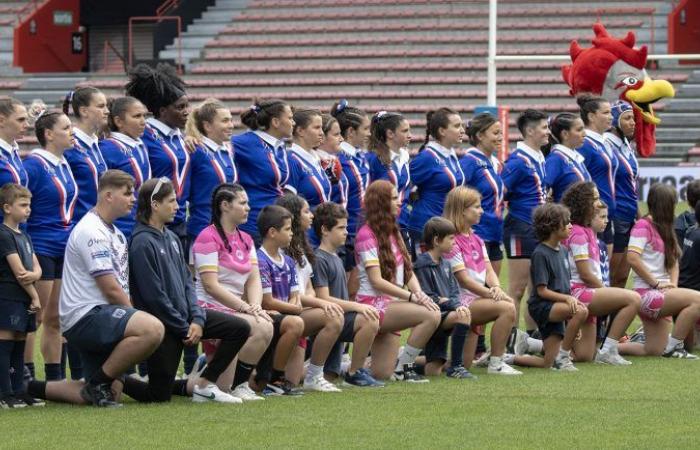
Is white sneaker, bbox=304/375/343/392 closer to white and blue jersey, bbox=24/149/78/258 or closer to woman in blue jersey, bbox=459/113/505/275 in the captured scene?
white and blue jersey, bbox=24/149/78/258

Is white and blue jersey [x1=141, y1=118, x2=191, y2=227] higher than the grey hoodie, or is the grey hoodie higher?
white and blue jersey [x1=141, y1=118, x2=191, y2=227]

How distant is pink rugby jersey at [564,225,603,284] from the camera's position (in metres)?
8.48

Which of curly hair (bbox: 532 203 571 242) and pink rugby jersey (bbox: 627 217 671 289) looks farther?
pink rugby jersey (bbox: 627 217 671 289)

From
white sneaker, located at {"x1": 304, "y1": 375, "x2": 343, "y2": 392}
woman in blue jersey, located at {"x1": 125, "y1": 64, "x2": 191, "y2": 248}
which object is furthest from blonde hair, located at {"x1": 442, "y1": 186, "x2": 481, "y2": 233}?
woman in blue jersey, located at {"x1": 125, "y1": 64, "x2": 191, "y2": 248}

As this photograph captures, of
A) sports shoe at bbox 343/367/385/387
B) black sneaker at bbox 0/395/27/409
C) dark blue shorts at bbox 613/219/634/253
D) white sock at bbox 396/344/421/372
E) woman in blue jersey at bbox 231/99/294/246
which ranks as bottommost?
sports shoe at bbox 343/367/385/387

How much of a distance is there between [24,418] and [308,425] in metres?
1.25

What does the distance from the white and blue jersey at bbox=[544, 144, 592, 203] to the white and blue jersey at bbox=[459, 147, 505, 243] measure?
0.48m

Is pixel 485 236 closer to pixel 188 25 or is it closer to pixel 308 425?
pixel 308 425

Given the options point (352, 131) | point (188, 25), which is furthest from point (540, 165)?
point (188, 25)

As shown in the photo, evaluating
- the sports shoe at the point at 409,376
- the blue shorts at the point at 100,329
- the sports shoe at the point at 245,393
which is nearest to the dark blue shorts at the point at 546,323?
the sports shoe at the point at 409,376

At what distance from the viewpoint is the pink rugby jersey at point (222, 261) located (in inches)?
274

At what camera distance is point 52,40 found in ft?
87.8

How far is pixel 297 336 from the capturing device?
278 inches

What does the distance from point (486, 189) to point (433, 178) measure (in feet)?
1.11
